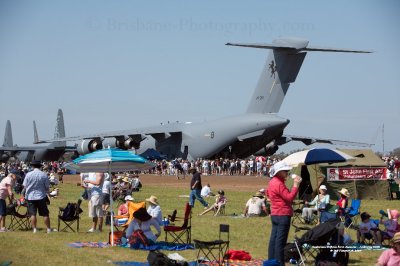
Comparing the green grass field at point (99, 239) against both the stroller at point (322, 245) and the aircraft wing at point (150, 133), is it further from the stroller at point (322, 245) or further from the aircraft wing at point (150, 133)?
the aircraft wing at point (150, 133)

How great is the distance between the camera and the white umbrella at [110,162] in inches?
598

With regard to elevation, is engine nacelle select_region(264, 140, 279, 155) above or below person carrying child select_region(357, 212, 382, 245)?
above

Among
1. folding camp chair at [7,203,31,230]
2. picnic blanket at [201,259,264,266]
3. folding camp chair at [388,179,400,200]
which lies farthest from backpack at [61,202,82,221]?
folding camp chair at [388,179,400,200]

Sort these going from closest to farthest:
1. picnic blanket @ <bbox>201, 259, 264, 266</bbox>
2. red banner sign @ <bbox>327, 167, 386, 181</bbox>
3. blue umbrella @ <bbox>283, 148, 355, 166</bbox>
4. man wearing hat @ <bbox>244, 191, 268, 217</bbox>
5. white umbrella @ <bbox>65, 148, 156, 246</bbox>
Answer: picnic blanket @ <bbox>201, 259, 264, 266</bbox> → white umbrella @ <bbox>65, 148, 156, 246</bbox> → man wearing hat @ <bbox>244, 191, 268, 217</bbox> → blue umbrella @ <bbox>283, 148, 355, 166</bbox> → red banner sign @ <bbox>327, 167, 386, 181</bbox>

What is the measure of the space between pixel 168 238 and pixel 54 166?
44295mm

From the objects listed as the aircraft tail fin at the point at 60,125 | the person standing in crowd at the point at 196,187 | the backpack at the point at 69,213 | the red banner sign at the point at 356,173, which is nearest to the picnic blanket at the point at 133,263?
the backpack at the point at 69,213

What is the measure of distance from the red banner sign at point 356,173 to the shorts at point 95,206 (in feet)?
45.3

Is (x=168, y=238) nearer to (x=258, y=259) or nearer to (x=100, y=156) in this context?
(x=100, y=156)

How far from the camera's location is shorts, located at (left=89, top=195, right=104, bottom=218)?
16.1 m

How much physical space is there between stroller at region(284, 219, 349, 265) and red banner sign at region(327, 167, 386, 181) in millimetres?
17247

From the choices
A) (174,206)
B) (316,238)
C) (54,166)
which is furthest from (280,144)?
(316,238)

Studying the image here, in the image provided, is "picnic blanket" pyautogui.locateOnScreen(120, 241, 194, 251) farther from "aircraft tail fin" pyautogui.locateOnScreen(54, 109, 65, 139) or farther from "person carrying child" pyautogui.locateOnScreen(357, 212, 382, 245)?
"aircraft tail fin" pyautogui.locateOnScreen(54, 109, 65, 139)

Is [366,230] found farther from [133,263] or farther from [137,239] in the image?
[133,263]

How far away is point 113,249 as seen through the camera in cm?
1349
